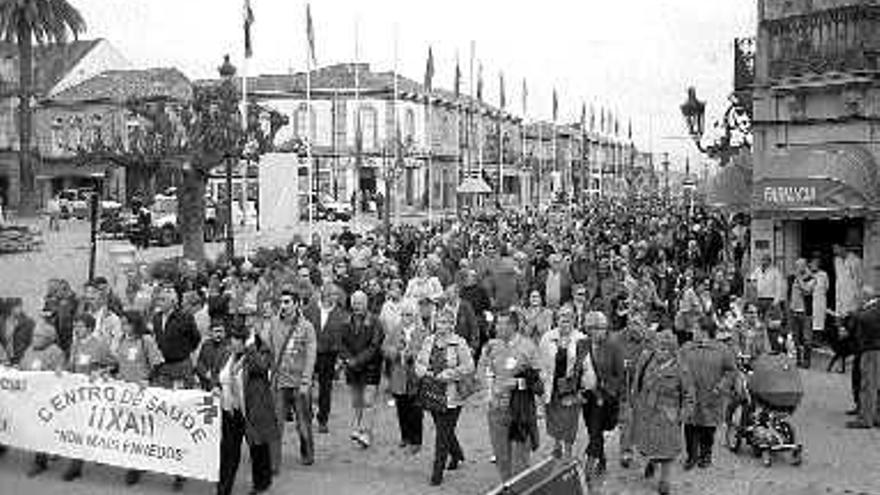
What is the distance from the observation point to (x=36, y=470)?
11250 mm

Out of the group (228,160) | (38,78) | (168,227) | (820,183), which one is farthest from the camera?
(38,78)

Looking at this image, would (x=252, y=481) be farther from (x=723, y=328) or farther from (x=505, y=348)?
(x=723, y=328)

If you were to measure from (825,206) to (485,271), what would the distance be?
5.21 metres

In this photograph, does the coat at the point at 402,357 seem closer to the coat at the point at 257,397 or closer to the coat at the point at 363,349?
the coat at the point at 363,349

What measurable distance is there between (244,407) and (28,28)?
4789 centimetres

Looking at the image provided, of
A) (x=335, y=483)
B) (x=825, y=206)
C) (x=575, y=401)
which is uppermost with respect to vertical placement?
(x=825, y=206)

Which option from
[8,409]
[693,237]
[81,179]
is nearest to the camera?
[8,409]

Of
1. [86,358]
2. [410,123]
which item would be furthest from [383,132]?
[86,358]

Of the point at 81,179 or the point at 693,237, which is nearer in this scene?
the point at 693,237

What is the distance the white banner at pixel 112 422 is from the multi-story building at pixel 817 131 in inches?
432

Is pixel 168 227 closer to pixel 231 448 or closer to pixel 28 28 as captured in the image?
pixel 28 28

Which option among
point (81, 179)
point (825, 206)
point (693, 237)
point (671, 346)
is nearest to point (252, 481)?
point (671, 346)

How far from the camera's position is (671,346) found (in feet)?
33.8

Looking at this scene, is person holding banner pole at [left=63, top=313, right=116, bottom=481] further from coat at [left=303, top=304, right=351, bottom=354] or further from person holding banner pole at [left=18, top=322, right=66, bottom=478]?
coat at [left=303, top=304, right=351, bottom=354]
